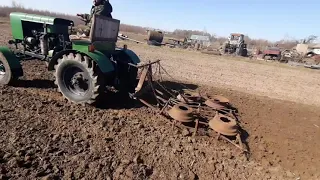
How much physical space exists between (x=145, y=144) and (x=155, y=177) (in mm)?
753

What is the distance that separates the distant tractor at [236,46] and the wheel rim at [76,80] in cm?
2334

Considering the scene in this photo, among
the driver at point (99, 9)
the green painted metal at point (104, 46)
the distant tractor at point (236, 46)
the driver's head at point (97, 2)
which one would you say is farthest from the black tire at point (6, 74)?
the distant tractor at point (236, 46)

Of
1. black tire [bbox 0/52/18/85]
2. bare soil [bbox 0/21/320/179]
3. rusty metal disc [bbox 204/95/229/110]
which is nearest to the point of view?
bare soil [bbox 0/21/320/179]

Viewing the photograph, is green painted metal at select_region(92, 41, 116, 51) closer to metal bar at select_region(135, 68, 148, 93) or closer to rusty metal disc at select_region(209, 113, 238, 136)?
metal bar at select_region(135, 68, 148, 93)

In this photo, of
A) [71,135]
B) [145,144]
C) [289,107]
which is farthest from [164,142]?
[289,107]

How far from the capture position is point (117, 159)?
338 cm

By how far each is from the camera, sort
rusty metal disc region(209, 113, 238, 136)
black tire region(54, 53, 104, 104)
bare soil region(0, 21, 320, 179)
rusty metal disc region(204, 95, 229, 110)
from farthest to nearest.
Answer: rusty metal disc region(204, 95, 229, 110) < black tire region(54, 53, 104, 104) < rusty metal disc region(209, 113, 238, 136) < bare soil region(0, 21, 320, 179)

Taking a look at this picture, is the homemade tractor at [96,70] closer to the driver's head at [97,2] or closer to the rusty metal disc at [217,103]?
the rusty metal disc at [217,103]

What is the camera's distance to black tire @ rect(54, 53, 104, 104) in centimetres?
472

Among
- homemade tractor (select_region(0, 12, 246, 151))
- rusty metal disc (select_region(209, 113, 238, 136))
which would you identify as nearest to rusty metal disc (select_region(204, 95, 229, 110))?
homemade tractor (select_region(0, 12, 246, 151))

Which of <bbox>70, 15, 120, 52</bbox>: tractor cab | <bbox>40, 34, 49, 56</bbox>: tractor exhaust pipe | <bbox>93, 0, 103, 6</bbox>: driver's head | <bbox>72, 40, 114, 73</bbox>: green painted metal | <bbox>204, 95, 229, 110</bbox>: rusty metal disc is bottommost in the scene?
<bbox>204, 95, 229, 110</bbox>: rusty metal disc

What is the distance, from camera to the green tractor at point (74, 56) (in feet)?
15.7

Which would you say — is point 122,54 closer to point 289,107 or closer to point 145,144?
point 145,144

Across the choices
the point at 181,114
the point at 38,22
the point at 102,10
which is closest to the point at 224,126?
the point at 181,114
